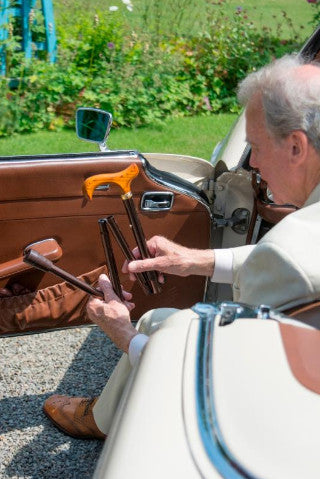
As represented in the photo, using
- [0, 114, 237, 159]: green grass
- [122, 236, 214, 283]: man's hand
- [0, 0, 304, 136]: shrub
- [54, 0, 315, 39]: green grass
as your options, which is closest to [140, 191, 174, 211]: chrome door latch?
[122, 236, 214, 283]: man's hand

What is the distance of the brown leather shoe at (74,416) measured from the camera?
289 cm

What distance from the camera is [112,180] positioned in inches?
100

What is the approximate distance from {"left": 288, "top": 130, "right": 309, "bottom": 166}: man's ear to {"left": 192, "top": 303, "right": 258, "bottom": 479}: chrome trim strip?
687mm

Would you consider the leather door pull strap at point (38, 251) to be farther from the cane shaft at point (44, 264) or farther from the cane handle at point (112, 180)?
the cane handle at point (112, 180)

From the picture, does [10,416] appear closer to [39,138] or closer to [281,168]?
[281,168]

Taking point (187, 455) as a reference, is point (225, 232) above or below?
below

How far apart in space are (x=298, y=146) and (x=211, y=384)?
3.03 ft

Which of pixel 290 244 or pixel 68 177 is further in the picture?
pixel 68 177

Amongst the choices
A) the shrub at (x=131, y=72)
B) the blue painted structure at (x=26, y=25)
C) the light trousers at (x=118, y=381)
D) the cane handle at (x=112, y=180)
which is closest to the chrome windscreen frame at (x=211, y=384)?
the light trousers at (x=118, y=381)

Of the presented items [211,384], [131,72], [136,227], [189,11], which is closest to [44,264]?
[136,227]

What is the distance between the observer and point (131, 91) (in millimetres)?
6578

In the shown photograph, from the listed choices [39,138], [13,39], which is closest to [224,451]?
[39,138]

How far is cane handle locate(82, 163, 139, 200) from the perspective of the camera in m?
2.54

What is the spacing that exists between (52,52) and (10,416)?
4703 mm
